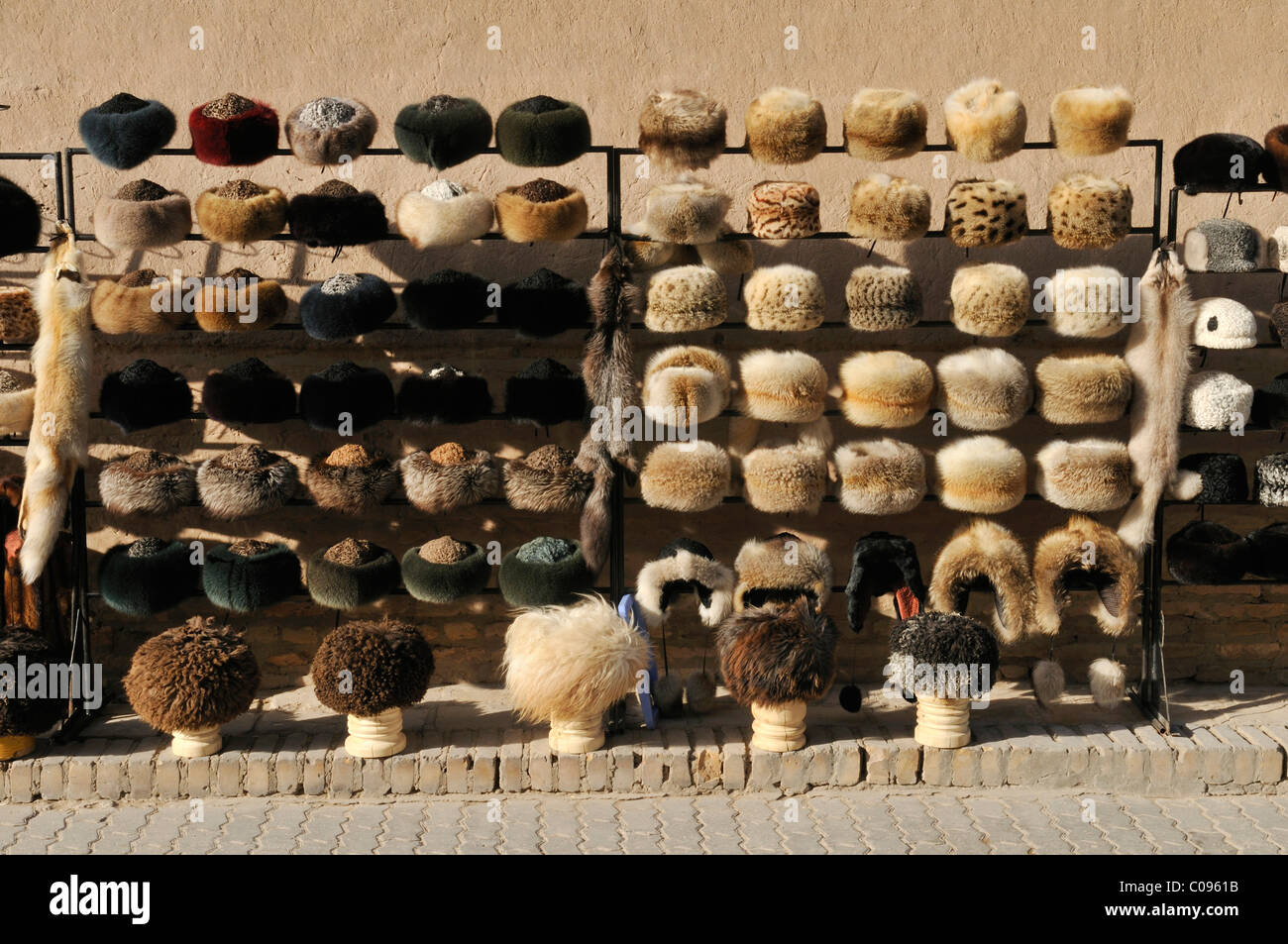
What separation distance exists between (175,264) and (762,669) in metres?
3.34

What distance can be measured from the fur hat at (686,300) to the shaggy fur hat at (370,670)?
5.59 ft

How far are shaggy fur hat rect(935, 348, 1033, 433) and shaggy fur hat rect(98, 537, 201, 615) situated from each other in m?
3.41

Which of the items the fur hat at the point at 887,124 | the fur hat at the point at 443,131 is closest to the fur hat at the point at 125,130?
the fur hat at the point at 443,131

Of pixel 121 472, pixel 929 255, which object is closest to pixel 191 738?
pixel 121 472

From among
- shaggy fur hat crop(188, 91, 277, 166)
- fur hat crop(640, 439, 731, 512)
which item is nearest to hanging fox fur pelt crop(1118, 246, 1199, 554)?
fur hat crop(640, 439, 731, 512)

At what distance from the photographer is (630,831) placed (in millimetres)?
4859

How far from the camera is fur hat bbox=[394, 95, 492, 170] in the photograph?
5.29 metres

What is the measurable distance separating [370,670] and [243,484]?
3.24ft

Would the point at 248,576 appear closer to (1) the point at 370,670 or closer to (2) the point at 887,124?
(1) the point at 370,670

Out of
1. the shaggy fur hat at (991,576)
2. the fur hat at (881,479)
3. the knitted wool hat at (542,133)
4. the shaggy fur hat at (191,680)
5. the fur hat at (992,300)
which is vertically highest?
the knitted wool hat at (542,133)

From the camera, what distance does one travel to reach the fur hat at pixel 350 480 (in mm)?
5430

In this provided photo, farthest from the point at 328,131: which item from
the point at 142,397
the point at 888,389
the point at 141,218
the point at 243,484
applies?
the point at 888,389

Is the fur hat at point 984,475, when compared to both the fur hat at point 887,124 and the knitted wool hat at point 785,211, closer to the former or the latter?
the knitted wool hat at point 785,211

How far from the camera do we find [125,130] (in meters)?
5.27
